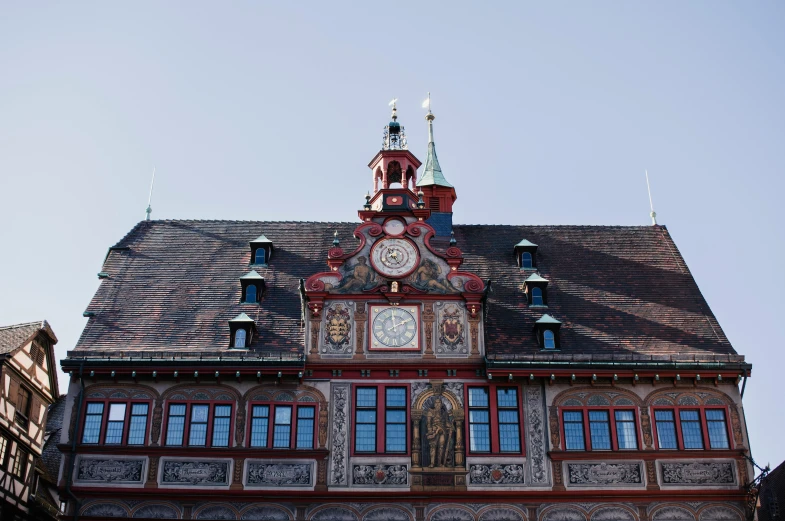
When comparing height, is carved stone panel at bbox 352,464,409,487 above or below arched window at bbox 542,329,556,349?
below

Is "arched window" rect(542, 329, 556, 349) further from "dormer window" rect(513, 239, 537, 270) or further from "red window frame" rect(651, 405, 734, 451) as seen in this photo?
"dormer window" rect(513, 239, 537, 270)

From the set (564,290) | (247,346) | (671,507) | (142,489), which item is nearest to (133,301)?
(247,346)

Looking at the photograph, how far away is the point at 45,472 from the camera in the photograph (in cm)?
3338

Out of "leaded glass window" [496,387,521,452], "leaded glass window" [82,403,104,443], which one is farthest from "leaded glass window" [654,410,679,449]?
"leaded glass window" [82,403,104,443]

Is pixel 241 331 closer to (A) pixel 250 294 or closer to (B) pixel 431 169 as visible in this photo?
(A) pixel 250 294

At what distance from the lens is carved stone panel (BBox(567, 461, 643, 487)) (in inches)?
1116

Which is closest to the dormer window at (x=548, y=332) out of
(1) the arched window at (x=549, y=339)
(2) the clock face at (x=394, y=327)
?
(1) the arched window at (x=549, y=339)

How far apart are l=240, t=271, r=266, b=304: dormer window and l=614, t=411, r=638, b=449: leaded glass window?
11.3m

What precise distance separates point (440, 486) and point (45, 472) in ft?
43.8

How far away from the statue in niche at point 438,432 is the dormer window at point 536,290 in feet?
16.6

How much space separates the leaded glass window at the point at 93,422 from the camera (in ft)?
95.2

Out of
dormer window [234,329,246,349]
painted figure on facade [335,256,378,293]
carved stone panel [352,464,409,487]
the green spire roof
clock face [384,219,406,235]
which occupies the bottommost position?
carved stone panel [352,464,409,487]

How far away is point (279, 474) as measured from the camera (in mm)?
28375

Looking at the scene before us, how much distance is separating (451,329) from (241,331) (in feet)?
19.9
